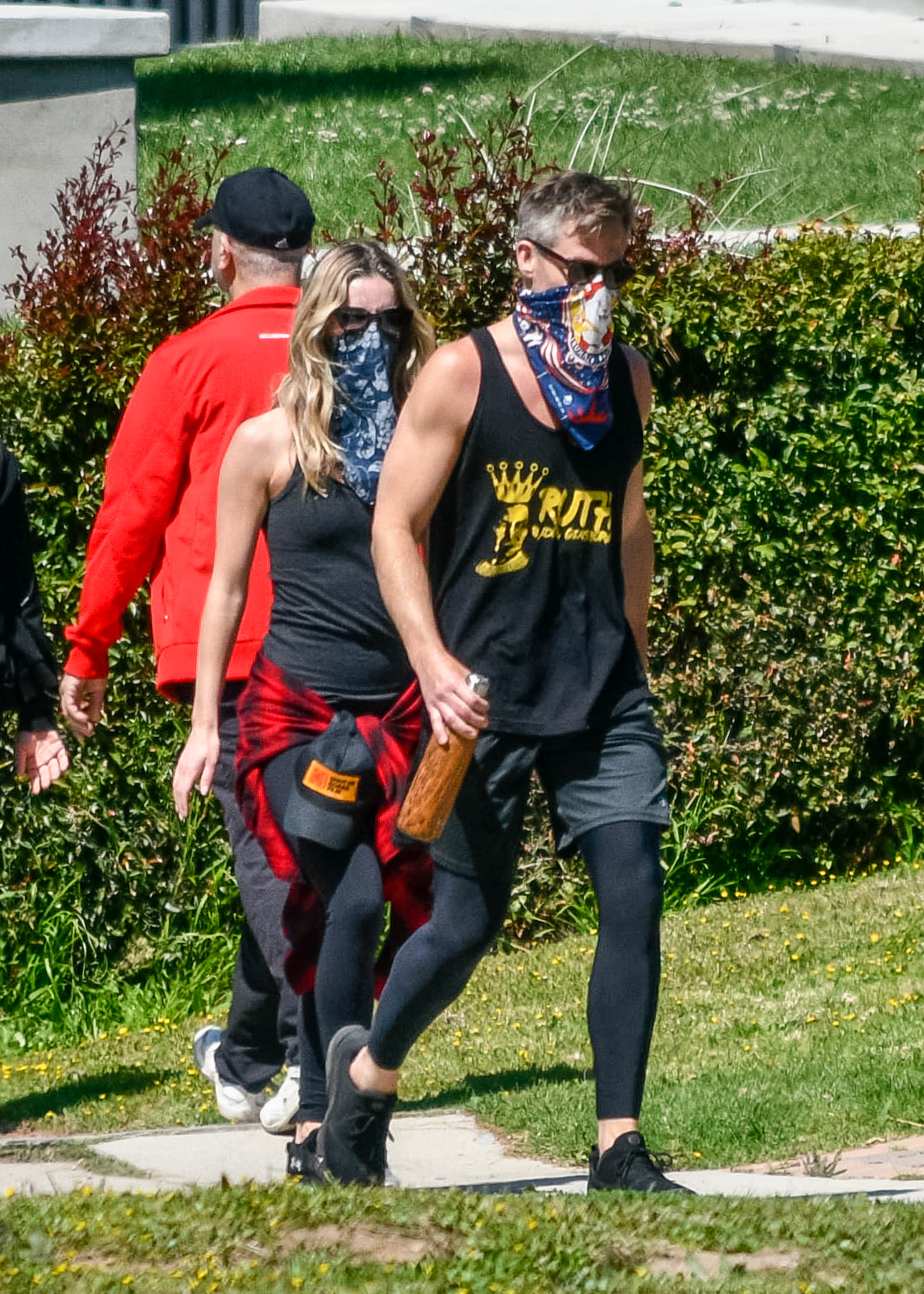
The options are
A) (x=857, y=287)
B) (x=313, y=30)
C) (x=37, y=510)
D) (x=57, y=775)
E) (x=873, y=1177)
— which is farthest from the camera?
(x=313, y=30)

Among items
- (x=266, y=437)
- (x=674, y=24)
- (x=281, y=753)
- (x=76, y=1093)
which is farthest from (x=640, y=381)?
(x=674, y=24)

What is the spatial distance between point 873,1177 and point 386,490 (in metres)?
1.74

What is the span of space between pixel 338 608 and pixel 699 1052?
6.79 feet

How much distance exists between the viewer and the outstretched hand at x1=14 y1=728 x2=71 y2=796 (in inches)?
187

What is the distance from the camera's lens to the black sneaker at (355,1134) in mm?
3750

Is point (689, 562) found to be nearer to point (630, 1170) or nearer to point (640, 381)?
point (640, 381)

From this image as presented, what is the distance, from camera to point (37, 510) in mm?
6262

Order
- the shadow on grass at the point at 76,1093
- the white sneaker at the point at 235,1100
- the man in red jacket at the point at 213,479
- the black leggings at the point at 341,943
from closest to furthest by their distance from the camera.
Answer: the black leggings at the point at 341,943
the man in red jacket at the point at 213,479
the white sneaker at the point at 235,1100
the shadow on grass at the point at 76,1093

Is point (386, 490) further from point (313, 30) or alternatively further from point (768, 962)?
point (313, 30)

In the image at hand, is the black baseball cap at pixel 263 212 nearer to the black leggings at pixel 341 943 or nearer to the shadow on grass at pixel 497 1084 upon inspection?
the black leggings at pixel 341 943

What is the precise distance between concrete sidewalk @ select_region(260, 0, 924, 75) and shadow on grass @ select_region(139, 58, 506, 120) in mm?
2068

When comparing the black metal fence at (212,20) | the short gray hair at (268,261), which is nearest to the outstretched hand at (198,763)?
the short gray hair at (268,261)

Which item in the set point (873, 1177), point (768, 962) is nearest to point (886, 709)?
point (768, 962)

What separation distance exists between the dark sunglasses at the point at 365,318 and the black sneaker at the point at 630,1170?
66.8 inches
